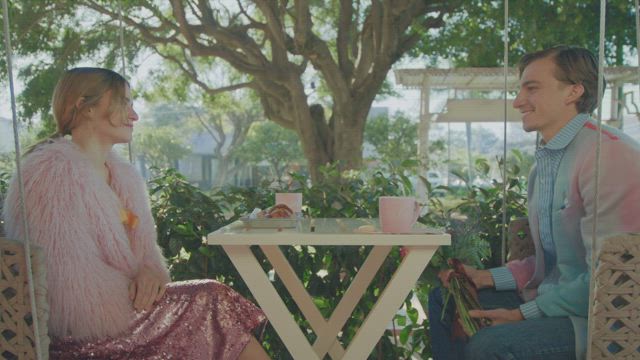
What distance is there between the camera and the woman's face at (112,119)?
6.48 feet

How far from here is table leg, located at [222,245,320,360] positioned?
1.80 meters

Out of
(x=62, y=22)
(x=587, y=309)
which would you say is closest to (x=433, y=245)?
(x=587, y=309)

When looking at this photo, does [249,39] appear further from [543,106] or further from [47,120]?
[543,106]

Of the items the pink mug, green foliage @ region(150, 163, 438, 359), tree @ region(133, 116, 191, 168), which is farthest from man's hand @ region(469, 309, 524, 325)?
tree @ region(133, 116, 191, 168)

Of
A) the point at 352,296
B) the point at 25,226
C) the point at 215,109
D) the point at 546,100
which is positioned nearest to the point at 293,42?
the point at 352,296

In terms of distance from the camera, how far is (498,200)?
9.28ft

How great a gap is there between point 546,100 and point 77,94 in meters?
1.45

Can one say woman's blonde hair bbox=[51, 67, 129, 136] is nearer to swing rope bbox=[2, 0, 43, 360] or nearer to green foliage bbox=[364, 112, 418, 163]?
swing rope bbox=[2, 0, 43, 360]

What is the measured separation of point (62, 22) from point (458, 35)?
576 centimetres

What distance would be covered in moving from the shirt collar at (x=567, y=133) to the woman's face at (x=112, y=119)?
52.4 inches

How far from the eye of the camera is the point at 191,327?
1850 millimetres

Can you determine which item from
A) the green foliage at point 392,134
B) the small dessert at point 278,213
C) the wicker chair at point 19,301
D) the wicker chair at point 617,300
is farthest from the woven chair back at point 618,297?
the green foliage at point 392,134

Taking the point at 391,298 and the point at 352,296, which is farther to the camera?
the point at 352,296

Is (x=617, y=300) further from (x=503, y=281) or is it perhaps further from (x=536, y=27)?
(x=536, y=27)
